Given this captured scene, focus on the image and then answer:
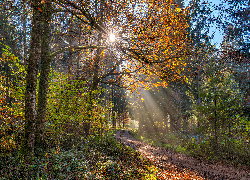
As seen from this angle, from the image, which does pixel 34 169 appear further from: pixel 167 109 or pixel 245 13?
pixel 167 109

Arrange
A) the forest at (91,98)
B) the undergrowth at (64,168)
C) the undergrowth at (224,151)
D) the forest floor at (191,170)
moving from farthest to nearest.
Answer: the undergrowth at (224,151) → the forest floor at (191,170) → the forest at (91,98) → the undergrowth at (64,168)

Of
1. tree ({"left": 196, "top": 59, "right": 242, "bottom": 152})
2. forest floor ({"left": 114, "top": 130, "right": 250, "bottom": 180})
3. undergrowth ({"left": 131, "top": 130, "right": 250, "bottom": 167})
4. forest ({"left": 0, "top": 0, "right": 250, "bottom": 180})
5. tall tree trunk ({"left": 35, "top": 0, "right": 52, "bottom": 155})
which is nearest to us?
forest ({"left": 0, "top": 0, "right": 250, "bottom": 180})

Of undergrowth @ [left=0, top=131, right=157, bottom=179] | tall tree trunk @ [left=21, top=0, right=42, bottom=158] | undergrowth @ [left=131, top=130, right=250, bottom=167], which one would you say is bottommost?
undergrowth @ [left=131, top=130, right=250, bottom=167]

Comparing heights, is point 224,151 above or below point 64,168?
below

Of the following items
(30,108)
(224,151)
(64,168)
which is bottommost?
(224,151)

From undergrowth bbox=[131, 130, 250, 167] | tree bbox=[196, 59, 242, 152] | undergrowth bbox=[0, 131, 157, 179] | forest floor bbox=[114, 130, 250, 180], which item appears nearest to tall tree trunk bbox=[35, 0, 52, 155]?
undergrowth bbox=[0, 131, 157, 179]

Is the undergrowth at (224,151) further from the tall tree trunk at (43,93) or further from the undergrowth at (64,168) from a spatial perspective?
the tall tree trunk at (43,93)

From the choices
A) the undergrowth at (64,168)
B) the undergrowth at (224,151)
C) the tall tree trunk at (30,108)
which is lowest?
the undergrowth at (224,151)

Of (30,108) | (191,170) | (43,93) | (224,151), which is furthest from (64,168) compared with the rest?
(224,151)

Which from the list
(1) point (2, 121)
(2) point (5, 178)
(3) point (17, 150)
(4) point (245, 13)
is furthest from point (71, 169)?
(4) point (245, 13)

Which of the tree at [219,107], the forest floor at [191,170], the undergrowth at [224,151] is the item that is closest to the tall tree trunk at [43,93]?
the forest floor at [191,170]

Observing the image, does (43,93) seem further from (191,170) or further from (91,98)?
(191,170)

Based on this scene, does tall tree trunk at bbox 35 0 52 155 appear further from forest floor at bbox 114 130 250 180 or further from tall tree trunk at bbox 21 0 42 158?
forest floor at bbox 114 130 250 180

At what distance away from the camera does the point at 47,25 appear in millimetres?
8234
